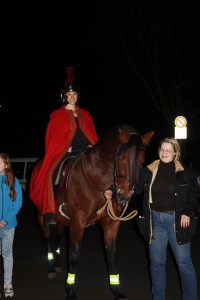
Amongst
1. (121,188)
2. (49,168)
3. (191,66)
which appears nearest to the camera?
(121,188)

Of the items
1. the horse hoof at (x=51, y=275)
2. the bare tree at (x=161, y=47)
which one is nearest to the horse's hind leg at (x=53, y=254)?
the horse hoof at (x=51, y=275)

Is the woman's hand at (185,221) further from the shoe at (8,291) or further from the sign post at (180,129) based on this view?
the sign post at (180,129)

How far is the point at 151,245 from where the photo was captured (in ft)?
15.3

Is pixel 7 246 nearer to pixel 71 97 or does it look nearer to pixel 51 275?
pixel 51 275

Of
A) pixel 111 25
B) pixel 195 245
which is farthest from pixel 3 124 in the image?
pixel 195 245

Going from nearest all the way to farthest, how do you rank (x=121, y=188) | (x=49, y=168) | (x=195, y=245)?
1. (x=121, y=188)
2. (x=49, y=168)
3. (x=195, y=245)

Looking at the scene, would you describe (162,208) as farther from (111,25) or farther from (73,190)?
(111,25)

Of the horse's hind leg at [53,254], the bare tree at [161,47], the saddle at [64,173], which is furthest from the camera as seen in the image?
the bare tree at [161,47]

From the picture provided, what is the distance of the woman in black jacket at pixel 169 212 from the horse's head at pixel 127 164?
32 centimetres

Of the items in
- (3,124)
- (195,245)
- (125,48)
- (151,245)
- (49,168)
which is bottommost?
(195,245)

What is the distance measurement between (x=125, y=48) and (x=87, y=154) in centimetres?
1629

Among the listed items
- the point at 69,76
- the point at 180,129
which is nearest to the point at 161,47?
the point at 180,129

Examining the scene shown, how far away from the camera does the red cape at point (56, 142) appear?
582cm

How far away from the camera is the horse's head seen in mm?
4395
